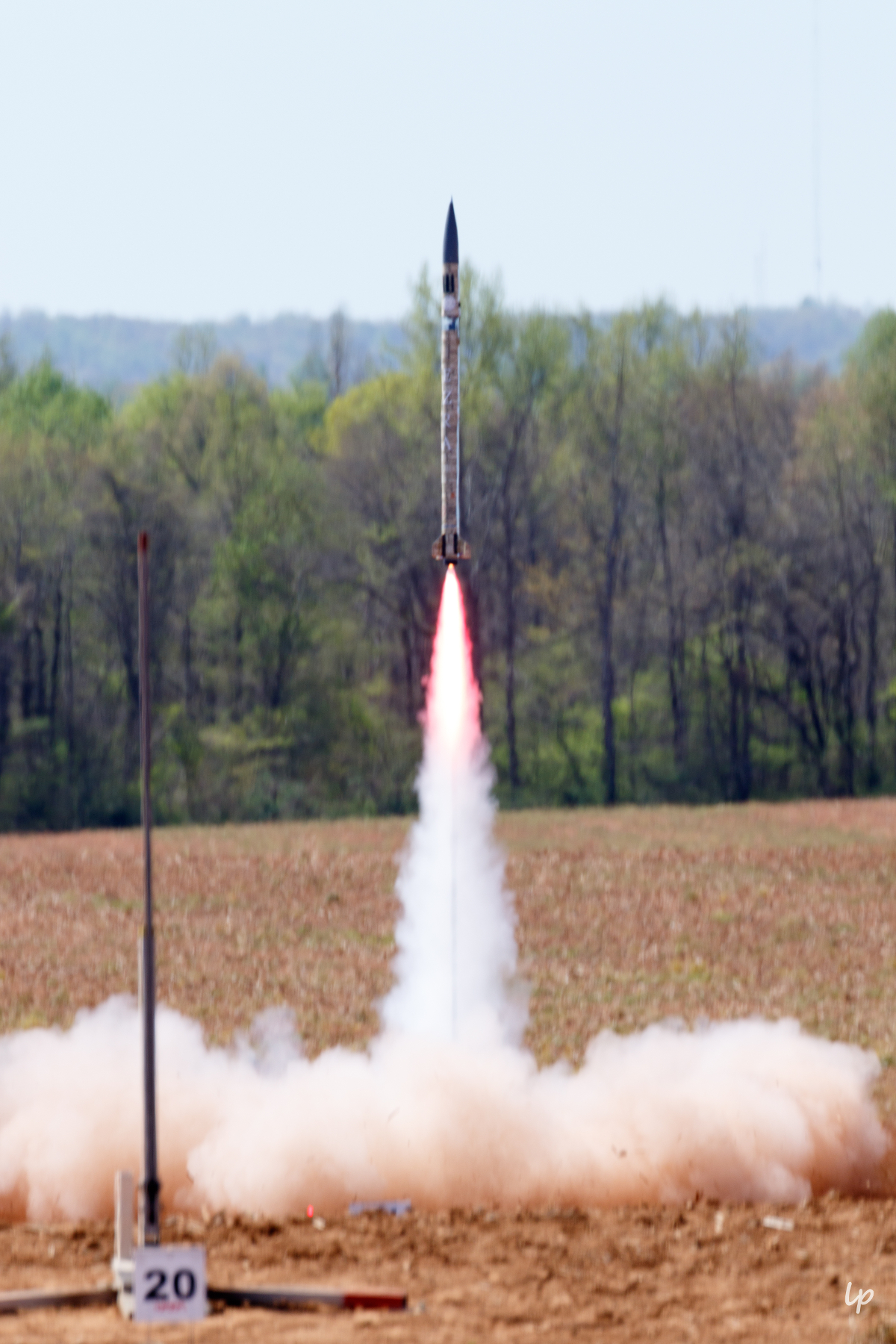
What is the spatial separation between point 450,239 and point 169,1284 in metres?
13.3

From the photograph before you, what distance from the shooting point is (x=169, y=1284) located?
12789 millimetres

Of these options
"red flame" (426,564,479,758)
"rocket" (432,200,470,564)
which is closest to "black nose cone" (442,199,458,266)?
"rocket" (432,200,470,564)

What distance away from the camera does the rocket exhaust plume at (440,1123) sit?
17.3m

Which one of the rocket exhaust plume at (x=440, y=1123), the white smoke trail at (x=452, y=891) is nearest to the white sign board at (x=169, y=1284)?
the rocket exhaust plume at (x=440, y=1123)

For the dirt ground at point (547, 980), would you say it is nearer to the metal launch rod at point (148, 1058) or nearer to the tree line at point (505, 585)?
the metal launch rod at point (148, 1058)

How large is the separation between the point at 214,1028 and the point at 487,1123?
8116 millimetres

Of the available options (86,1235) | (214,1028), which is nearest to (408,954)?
(214,1028)

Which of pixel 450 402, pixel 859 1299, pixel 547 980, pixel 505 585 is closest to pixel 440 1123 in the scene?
pixel 859 1299

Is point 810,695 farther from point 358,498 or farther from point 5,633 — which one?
point 5,633

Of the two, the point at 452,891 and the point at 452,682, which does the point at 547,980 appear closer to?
the point at 452,891

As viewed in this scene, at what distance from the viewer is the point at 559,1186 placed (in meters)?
17.4

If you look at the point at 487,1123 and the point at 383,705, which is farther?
the point at 383,705

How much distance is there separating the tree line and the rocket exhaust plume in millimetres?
53145

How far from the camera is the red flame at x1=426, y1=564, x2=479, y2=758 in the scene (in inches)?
900
